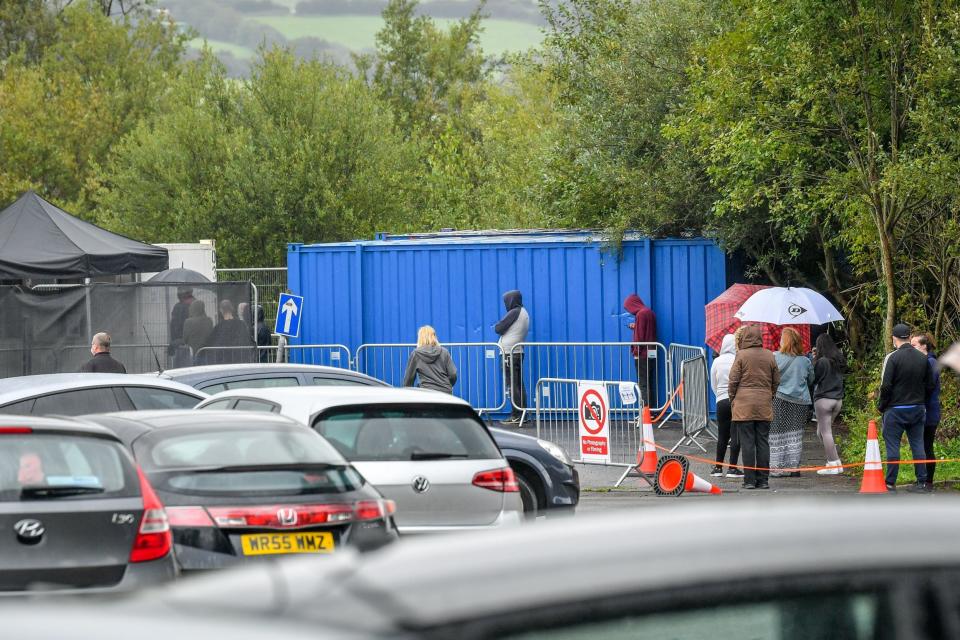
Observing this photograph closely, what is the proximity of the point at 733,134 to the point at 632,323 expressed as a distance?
491 centimetres

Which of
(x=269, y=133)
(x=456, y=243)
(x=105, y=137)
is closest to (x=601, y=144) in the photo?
(x=456, y=243)

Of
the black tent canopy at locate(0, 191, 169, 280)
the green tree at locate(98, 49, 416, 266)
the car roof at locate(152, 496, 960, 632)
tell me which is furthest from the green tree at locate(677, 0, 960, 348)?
the green tree at locate(98, 49, 416, 266)

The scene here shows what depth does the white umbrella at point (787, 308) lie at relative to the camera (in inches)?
663

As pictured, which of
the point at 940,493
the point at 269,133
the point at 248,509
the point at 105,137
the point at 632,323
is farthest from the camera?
the point at 105,137

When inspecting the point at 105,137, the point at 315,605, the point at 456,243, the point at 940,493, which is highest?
the point at 105,137

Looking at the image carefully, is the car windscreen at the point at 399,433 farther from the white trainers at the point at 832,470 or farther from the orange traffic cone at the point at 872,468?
the white trainers at the point at 832,470

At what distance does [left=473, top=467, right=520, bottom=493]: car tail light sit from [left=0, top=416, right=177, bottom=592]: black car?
266cm

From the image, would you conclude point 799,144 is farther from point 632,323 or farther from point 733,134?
point 632,323

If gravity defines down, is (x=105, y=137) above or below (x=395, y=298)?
above

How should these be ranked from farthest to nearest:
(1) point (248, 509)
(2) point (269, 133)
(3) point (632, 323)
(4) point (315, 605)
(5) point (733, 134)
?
(2) point (269, 133) → (3) point (632, 323) → (5) point (733, 134) → (1) point (248, 509) → (4) point (315, 605)

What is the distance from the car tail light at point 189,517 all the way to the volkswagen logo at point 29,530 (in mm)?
839

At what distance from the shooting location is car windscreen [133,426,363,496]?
7.67 metres

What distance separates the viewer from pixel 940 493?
14.2 m

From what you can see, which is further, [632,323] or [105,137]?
[105,137]
